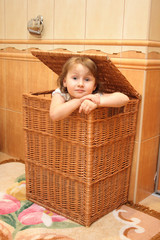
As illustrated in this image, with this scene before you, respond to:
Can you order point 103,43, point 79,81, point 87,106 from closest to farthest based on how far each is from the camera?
point 87,106 < point 79,81 < point 103,43

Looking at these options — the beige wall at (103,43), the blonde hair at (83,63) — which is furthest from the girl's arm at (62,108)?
→ the beige wall at (103,43)

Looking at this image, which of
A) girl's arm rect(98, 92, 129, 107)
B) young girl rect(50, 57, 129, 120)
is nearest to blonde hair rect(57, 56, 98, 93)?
young girl rect(50, 57, 129, 120)

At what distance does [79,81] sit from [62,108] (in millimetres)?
149

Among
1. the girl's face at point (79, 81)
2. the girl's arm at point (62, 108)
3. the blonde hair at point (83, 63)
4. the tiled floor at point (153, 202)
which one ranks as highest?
the blonde hair at point (83, 63)

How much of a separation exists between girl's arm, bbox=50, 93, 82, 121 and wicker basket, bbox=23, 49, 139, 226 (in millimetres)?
50

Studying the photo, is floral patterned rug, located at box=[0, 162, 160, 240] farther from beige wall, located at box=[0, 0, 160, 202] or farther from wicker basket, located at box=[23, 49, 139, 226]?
beige wall, located at box=[0, 0, 160, 202]

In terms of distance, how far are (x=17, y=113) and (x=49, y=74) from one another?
0.42 metres

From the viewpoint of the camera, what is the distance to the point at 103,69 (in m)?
1.26

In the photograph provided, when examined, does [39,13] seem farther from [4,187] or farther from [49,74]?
[4,187]

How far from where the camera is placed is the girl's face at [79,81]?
1.22 m

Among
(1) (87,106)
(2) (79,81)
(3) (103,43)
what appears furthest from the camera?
(3) (103,43)

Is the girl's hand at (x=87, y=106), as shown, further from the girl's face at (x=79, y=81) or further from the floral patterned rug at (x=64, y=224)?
the floral patterned rug at (x=64, y=224)

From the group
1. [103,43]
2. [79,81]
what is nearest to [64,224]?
[79,81]

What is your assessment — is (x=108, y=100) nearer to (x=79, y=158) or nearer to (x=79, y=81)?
(x=79, y=81)
